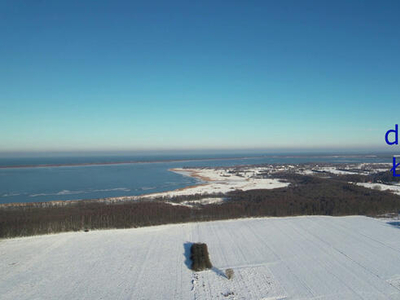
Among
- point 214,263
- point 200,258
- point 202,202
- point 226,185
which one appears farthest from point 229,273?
point 226,185

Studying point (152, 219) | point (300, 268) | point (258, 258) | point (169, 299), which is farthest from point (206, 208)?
point (169, 299)

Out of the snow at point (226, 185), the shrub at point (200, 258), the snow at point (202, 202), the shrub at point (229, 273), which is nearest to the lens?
the shrub at point (229, 273)

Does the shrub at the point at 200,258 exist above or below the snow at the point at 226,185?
above

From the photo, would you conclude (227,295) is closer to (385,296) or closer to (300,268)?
(300,268)

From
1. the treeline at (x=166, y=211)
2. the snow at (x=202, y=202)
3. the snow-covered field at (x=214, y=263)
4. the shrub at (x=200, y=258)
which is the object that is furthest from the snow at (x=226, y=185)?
the shrub at (x=200, y=258)

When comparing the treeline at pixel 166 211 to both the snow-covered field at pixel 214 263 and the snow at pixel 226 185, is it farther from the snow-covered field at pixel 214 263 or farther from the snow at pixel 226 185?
the snow at pixel 226 185
